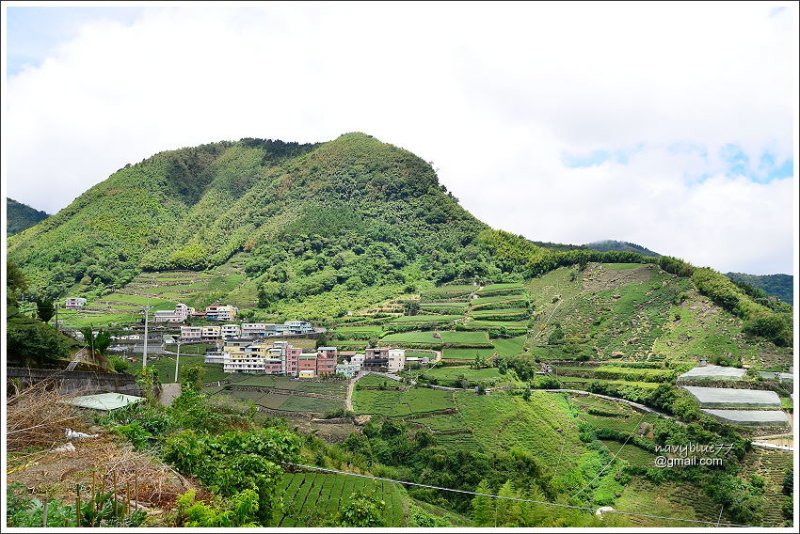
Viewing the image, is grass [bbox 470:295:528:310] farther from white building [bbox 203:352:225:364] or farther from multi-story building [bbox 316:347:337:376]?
white building [bbox 203:352:225:364]

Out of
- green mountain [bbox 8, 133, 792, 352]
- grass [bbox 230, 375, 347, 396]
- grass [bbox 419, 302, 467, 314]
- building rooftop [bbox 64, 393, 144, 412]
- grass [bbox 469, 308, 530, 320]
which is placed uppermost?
green mountain [bbox 8, 133, 792, 352]

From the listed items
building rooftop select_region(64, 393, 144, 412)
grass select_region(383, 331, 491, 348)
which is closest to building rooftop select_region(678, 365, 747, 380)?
grass select_region(383, 331, 491, 348)

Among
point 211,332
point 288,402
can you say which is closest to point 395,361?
point 288,402

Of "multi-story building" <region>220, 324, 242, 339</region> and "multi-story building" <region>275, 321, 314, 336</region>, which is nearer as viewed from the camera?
"multi-story building" <region>275, 321, 314, 336</region>

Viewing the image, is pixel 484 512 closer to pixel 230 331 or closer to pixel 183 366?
pixel 183 366

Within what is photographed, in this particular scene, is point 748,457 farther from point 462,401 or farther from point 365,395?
point 365,395

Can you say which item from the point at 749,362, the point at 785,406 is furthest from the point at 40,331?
the point at 749,362

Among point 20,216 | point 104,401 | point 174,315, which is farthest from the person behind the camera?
point 20,216
